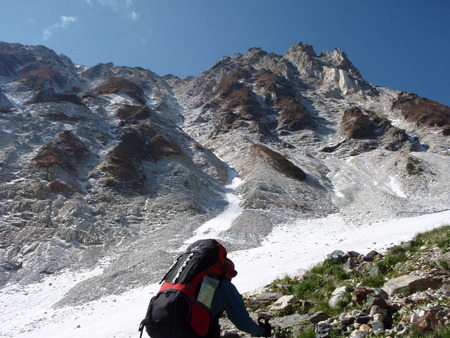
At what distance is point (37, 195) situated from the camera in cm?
3562

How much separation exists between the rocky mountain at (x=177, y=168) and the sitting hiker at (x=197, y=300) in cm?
1669

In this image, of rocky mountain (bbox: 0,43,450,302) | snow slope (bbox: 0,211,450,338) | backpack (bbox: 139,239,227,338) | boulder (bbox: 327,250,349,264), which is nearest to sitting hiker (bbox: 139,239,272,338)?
backpack (bbox: 139,239,227,338)

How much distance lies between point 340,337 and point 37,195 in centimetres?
3709

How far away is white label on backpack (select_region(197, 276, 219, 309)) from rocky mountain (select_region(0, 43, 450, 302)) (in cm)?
1690

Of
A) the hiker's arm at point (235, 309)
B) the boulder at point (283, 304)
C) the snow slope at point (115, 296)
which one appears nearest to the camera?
the hiker's arm at point (235, 309)

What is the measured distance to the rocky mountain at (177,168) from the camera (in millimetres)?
29000

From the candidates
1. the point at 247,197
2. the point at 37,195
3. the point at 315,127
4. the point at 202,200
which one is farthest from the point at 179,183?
the point at 315,127

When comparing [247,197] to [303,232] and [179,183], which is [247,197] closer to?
[179,183]

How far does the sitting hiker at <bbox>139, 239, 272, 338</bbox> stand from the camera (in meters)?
4.23

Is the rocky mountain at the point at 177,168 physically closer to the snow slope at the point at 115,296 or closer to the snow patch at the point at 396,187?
the snow patch at the point at 396,187

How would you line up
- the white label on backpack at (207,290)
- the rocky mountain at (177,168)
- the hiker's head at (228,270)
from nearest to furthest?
the white label on backpack at (207,290), the hiker's head at (228,270), the rocky mountain at (177,168)

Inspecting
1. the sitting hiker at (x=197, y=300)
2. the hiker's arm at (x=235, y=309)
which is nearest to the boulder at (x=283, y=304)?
the sitting hiker at (x=197, y=300)

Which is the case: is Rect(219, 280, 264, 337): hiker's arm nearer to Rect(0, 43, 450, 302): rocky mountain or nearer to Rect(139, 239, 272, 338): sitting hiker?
Rect(139, 239, 272, 338): sitting hiker

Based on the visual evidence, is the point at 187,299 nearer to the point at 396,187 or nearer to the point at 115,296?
the point at 115,296
